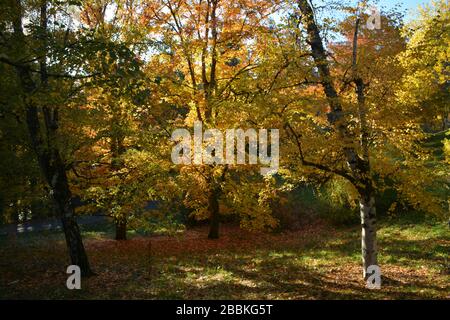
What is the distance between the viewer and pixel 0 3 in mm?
7121

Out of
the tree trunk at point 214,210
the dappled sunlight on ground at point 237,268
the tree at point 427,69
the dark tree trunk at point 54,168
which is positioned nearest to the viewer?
the tree at point 427,69

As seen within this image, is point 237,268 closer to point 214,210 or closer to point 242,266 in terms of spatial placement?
point 242,266

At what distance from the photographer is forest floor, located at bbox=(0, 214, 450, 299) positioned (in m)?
9.66

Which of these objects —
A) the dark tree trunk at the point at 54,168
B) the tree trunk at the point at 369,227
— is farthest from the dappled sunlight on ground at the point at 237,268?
the dark tree trunk at the point at 54,168

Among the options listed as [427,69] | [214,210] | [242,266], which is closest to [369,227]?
[427,69]

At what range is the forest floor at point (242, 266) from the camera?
31.7 feet

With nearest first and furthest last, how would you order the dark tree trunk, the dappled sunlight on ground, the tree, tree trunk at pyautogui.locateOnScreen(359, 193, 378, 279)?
the tree → the dappled sunlight on ground → tree trunk at pyautogui.locateOnScreen(359, 193, 378, 279) → the dark tree trunk

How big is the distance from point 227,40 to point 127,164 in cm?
661

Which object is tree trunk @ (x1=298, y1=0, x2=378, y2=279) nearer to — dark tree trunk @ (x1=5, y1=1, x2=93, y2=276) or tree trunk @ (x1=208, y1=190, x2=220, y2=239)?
dark tree trunk @ (x1=5, y1=1, x2=93, y2=276)

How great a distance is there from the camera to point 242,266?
43.4 ft

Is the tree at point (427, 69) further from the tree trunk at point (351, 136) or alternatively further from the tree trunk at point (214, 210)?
the tree trunk at point (214, 210)

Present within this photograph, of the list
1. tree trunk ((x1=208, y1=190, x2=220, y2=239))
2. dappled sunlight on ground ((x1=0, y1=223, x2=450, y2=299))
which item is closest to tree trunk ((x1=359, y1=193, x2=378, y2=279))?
dappled sunlight on ground ((x1=0, y1=223, x2=450, y2=299))
